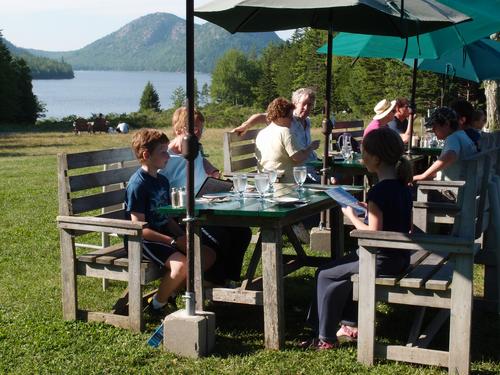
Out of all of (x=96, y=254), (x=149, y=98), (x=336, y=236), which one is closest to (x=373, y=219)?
(x=336, y=236)

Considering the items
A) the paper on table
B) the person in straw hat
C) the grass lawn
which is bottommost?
the grass lawn

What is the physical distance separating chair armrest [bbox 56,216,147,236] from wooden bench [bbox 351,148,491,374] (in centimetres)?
132

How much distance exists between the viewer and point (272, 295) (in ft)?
14.8

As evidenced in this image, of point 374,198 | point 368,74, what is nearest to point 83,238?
point 374,198

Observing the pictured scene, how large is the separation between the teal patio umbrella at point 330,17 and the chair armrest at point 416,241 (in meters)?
1.55

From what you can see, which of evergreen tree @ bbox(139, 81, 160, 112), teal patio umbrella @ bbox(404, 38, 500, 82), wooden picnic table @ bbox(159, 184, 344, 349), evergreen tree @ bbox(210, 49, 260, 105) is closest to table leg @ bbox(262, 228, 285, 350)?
wooden picnic table @ bbox(159, 184, 344, 349)

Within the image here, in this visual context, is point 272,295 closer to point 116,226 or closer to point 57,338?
point 116,226

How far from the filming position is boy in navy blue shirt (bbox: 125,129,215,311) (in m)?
4.80

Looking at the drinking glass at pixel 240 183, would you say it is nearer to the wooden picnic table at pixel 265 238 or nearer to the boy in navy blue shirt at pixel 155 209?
the wooden picnic table at pixel 265 238

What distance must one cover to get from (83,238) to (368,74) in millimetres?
60016

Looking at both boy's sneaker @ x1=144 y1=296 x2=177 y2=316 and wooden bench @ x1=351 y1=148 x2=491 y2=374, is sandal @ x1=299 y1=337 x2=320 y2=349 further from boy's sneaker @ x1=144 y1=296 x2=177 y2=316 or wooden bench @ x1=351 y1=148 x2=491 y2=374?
boy's sneaker @ x1=144 y1=296 x2=177 y2=316

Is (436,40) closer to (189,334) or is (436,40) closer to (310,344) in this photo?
(310,344)

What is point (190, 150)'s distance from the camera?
424 cm

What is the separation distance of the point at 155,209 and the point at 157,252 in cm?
28
